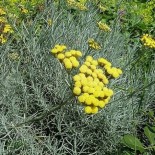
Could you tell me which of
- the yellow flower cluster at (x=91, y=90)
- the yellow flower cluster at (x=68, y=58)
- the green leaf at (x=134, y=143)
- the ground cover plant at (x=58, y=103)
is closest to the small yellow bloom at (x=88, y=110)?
the yellow flower cluster at (x=91, y=90)

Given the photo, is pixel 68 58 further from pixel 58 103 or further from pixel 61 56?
pixel 58 103

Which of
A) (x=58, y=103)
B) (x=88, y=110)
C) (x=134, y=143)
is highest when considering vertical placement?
(x=88, y=110)

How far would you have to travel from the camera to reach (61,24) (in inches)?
120

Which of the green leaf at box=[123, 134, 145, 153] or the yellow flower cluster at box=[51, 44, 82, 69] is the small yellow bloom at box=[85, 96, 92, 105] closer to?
the yellow flower cluster at box=[51, 44, 82, 69]

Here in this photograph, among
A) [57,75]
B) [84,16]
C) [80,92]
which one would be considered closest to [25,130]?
[57,75]

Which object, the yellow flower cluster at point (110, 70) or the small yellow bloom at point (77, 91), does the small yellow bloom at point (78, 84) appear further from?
the yellow flower cluster at point (110, 70)

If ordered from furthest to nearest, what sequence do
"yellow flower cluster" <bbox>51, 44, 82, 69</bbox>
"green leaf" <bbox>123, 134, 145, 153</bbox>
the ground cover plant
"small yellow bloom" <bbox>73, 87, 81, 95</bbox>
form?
the ground cover plant, "green leaf" <bbox>123, 134, 145, 153</bbox>, "yellow flower cluster" <bbox>51, 44, 82, 69</bbox>, "small yellow bloom" <bbox>73, 87, 81, 95</bbox>

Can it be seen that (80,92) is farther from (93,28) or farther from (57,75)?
(93,28)

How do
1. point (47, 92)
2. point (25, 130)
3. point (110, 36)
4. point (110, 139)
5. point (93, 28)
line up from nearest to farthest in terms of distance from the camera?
point (25, 130) → point (110, 139) → point (47, 92) → point (110, 36) → point (93, 28)

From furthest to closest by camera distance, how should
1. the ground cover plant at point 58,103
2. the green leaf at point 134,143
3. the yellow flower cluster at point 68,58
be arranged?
the ground cover plant at point 58,103, the green leaf at point 134,143, the yellow flower cluster at point 68,58

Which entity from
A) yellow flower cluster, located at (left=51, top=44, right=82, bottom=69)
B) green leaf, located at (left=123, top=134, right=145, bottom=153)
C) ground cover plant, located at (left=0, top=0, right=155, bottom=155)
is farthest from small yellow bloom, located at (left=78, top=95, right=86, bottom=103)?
green leaf, located at (left=123, top=134, right=145, bottom=153)

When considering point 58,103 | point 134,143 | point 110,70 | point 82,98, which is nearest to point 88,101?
point 82,98

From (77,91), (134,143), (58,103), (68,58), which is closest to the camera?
(77,91)

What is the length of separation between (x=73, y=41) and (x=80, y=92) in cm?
147
